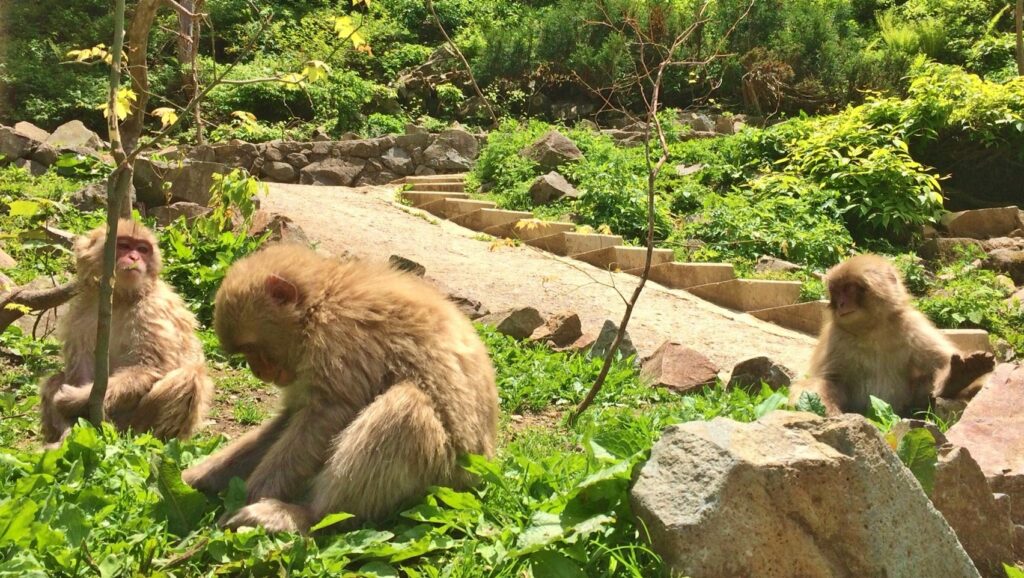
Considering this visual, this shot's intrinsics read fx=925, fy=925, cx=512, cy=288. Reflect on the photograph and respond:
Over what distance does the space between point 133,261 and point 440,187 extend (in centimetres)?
1285

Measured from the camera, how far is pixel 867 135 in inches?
595

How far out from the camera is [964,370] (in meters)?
6.14

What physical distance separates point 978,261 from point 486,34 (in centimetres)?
1725

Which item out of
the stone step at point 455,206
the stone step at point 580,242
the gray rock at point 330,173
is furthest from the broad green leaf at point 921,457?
the gray rock at point 330,173

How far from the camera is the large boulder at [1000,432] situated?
4.33 metres

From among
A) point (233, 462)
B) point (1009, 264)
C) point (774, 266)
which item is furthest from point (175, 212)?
point (1009, 264)

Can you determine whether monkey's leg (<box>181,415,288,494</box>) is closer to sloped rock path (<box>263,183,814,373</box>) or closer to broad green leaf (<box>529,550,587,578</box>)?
broad green leaf (<box>529,550,587,578</box>)

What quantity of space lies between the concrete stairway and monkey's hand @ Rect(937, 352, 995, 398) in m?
2.74

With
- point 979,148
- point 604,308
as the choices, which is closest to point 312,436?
point 604,308

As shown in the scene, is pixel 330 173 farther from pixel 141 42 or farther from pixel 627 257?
pixel 141 42

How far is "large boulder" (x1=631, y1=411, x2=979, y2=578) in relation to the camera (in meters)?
3.13

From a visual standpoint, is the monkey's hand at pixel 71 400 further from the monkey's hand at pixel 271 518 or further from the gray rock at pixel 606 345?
the gray rock at pixel 606 345

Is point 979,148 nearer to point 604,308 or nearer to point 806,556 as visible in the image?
point 604,308

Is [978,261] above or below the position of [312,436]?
below
